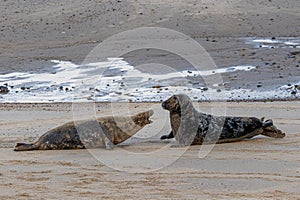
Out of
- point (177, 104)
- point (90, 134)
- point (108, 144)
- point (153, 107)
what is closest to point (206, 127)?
point (177, 104)

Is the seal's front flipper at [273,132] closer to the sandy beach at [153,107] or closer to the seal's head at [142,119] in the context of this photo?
the sandy beach at [153,107]

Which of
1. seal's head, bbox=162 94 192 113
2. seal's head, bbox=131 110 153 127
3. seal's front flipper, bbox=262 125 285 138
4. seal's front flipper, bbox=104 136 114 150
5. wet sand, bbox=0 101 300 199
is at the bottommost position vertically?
wet sand, bbox=0 101 300 199

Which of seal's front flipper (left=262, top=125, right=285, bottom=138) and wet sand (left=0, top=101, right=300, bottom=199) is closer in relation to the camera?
wet sand (left=0, top=101, right=300, bottom=199)

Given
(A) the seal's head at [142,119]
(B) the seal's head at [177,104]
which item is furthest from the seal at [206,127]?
(A) the seal's head at [142,119]

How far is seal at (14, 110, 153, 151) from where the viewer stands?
8.74 metres

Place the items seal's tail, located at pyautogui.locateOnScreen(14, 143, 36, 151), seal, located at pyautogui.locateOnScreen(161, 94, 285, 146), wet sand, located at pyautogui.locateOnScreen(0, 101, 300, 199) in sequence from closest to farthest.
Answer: wet sand, located at pyautogui.locateOnScreen(0, 101, 300, 199) < seal's tail, located at pyautogui.locateOnScreen(14, 143, 36, 151) < seal, located at pyautogui.locateOnScreen(161, 94, 285, 146)

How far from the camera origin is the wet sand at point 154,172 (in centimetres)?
660

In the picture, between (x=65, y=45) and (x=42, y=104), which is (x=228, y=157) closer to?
(x=42, y=104)

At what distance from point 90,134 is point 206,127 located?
1.44 meters

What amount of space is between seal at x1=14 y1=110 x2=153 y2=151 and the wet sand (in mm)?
146

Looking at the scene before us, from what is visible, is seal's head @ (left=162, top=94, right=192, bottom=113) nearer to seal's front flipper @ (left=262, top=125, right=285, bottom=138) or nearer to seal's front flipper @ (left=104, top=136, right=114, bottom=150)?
seal's front flipper @ (left=104, top=136, right=114, bottom=150)

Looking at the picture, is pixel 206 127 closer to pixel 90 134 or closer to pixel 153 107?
pixel 90 134

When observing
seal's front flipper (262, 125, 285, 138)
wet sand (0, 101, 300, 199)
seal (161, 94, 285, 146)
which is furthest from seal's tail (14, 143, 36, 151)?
seal's front flipper (262, 125, 285, 138)

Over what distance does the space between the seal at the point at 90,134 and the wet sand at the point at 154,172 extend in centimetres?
15
